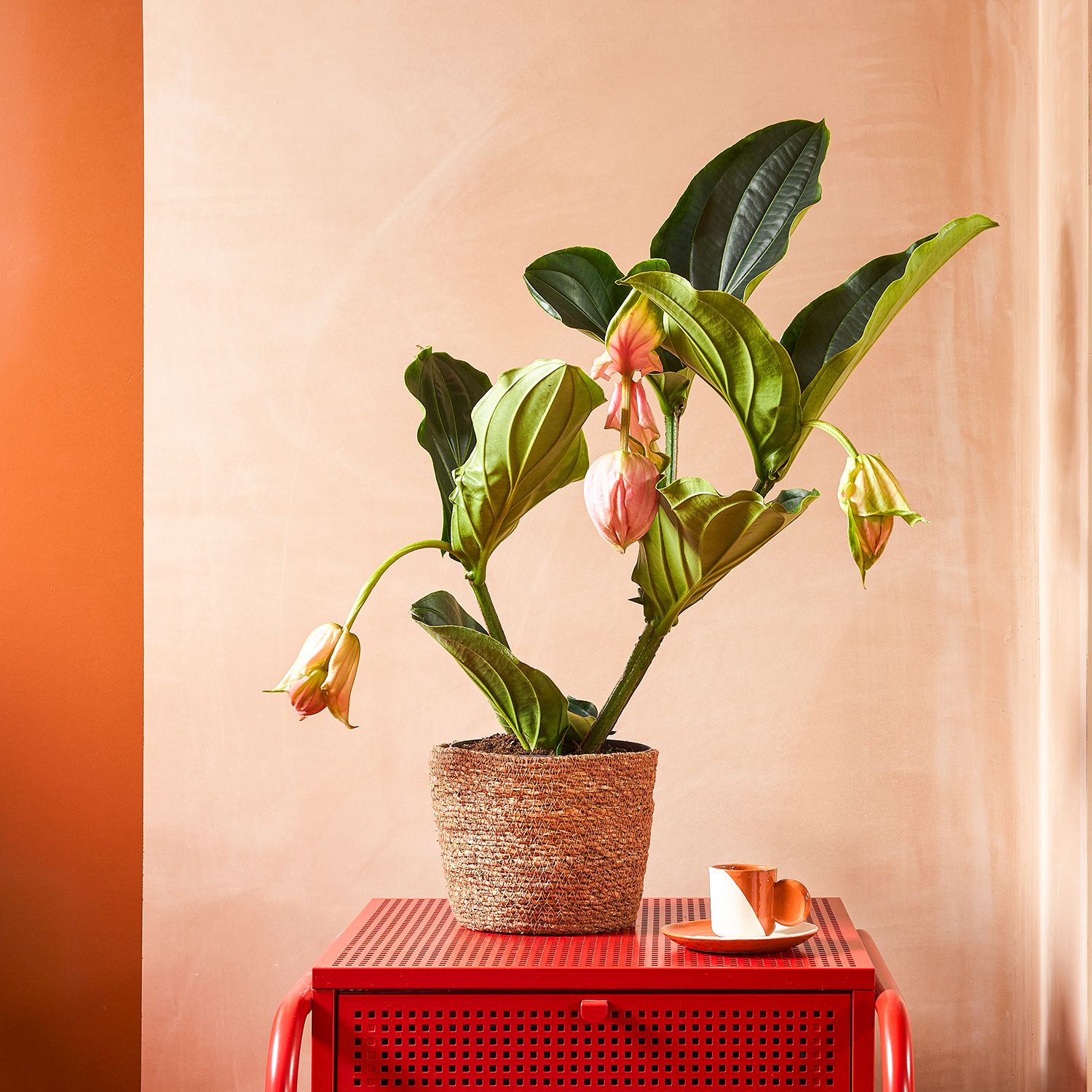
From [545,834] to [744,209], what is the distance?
0.60 m

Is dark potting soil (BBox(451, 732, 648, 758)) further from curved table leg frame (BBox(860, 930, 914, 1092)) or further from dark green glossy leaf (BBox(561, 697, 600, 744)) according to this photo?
curved table leg frame (BBox(860, 930, 914, 1092))

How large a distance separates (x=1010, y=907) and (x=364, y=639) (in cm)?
83

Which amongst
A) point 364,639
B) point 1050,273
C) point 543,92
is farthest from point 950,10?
point 364,639

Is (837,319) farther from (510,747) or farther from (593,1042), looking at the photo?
(593,1042)

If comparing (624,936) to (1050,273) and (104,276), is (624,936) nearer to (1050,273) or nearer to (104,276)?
(1050,273)

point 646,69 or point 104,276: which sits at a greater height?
point 646,69

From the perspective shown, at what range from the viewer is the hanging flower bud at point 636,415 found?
99cm

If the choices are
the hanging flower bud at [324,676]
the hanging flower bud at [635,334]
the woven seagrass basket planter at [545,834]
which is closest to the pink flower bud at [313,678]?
the hanging flower bud at [324,676]

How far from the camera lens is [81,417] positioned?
56.7 inches

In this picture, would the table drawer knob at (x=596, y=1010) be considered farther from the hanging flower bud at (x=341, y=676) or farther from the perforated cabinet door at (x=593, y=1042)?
the hanging flower bud at (x=341, y=676)

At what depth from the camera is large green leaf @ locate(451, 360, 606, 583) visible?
37.7 inches

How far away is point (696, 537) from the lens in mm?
994

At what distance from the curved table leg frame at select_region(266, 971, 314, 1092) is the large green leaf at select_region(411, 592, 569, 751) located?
1.02ft

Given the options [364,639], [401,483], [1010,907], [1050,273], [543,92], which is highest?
[543,92]
